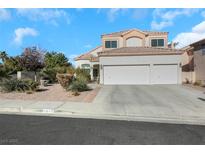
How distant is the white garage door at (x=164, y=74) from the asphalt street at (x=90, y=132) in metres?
19.0

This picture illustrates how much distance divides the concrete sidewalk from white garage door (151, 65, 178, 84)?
613 inches

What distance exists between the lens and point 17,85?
17.6 m

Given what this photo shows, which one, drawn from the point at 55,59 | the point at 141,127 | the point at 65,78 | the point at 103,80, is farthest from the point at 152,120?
the point at 55,59

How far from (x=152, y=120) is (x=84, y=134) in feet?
11.6

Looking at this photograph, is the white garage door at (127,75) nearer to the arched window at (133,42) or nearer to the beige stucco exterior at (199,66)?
the beige stucco exterior at (199,66)

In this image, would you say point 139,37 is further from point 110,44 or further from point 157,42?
point 110,44

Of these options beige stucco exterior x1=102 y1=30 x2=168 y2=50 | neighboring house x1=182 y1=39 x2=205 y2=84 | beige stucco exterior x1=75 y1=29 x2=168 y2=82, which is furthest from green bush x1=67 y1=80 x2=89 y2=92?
beige stucco exterior x1=102 y1=30 x2=168 y2=50

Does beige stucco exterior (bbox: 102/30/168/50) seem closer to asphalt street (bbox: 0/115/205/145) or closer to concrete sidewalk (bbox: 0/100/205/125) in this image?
concrete sidewalk (bbox: 0/100/205/125)

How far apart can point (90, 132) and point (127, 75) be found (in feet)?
67.7

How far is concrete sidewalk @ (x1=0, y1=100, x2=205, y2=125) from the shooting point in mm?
9992

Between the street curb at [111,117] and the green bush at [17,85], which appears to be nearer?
the street curb at [111,117]

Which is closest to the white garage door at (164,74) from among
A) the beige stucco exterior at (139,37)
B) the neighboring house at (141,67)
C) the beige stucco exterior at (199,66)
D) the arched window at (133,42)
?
the neighboring house at (141,67)

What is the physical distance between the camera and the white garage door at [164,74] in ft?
90.1
